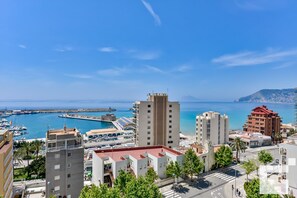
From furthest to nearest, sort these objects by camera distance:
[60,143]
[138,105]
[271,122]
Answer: [271,122]
[138,105]
[60,143]

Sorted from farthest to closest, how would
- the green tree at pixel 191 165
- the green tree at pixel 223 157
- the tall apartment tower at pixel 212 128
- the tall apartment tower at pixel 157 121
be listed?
1. the tall apartment tower at pixel 212 128
2. the tall apartment tower at pixel 157 121
3. the green tree at pixel 223 157
4. the green tree at pixel 191 165

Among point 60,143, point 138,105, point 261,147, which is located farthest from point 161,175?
point 261,147

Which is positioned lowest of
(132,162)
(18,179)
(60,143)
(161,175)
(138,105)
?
(18,179)

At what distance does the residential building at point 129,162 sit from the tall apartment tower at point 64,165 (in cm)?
402

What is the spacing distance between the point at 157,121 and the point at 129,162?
21.2m

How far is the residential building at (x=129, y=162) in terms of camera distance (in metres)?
31.9

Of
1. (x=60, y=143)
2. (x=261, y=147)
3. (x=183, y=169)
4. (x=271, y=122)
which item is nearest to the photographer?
(x=60, y=143)

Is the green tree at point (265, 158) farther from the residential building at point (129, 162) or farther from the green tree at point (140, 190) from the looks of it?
the green tree at point (140, 190)

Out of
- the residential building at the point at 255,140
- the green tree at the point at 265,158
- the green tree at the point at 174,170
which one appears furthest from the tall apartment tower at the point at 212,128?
the green tree at the point at 174,170

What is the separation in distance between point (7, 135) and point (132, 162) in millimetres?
20790

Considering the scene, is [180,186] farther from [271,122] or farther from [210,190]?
[271,122]

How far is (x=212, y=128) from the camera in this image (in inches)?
2425

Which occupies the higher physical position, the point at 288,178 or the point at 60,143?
the point at 60,143

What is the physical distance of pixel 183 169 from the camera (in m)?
34.2
